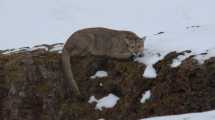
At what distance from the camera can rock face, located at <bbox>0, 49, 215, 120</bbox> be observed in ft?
29.1

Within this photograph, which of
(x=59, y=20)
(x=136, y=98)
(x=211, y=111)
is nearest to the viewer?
(x=211, y=111)

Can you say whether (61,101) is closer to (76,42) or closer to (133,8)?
(76,42)

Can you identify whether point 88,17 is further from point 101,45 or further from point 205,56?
point 205,56

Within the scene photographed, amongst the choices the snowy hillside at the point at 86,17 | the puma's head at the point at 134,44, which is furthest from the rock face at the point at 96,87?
the snowy hillside at the point at 86,17

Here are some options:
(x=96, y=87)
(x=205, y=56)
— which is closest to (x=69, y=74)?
(x=96, y=87)

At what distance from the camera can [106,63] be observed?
391 inches

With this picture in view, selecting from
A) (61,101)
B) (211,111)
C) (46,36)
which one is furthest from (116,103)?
(46,36)

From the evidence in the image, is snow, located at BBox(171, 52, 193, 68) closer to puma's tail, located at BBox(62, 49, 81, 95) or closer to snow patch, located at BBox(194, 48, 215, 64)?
snow patch, located at BBox(194, 48, 215, 64)

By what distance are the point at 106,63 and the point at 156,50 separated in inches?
32.2

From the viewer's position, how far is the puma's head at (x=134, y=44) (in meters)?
9.86

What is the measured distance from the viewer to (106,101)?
9492mm

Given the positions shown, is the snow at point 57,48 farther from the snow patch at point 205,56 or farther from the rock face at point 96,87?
the snow patch at point 205,56

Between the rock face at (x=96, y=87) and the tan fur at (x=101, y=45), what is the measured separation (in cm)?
17

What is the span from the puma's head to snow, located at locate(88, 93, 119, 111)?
84cm
